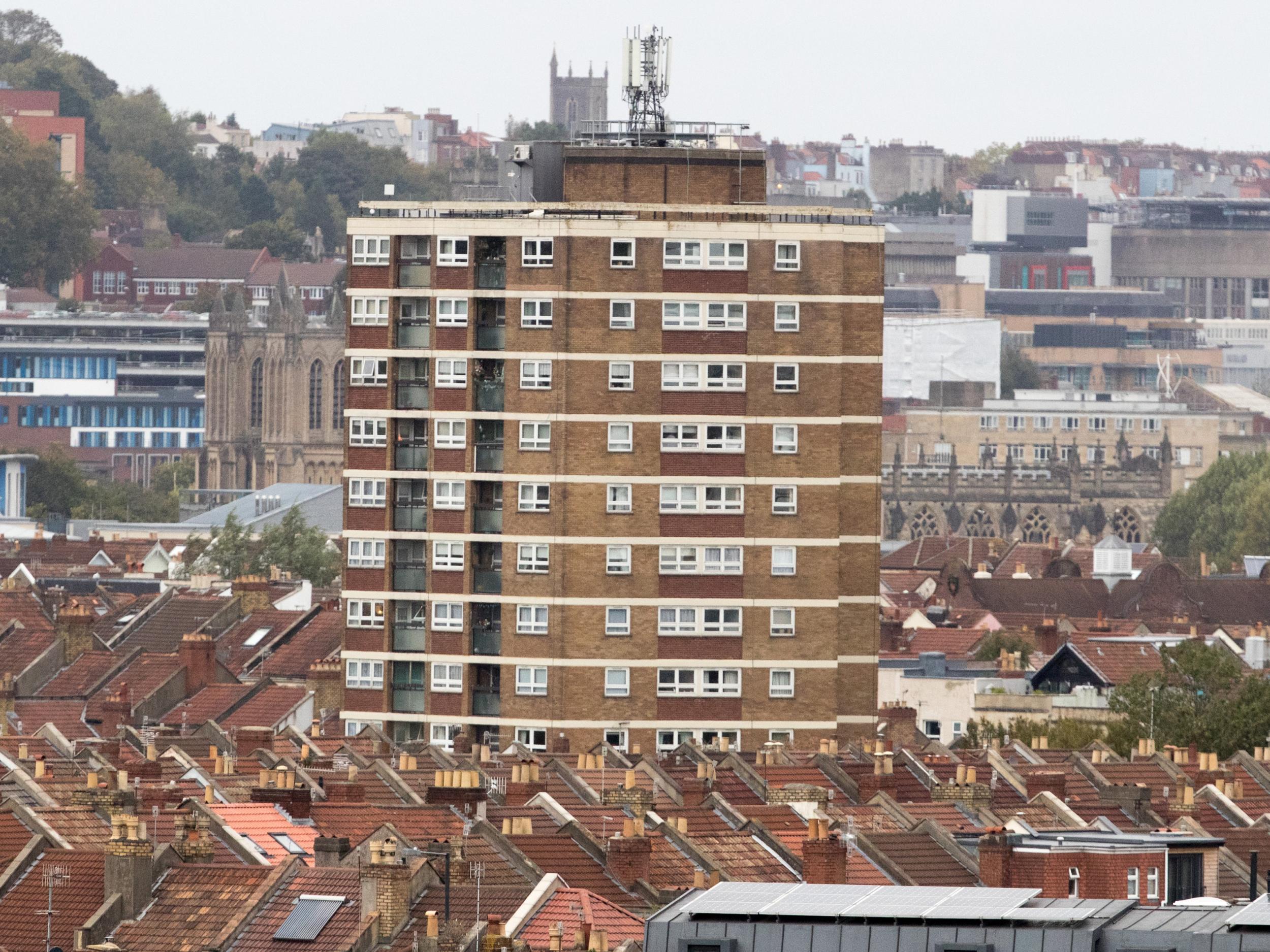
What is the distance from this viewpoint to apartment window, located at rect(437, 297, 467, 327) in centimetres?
10062

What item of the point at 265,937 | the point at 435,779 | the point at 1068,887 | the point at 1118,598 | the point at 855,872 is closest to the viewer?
the point at 265,937

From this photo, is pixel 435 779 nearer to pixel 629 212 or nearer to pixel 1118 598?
pixel 629 212

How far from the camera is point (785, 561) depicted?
9912 cm

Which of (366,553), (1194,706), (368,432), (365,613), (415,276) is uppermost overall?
(415,276)

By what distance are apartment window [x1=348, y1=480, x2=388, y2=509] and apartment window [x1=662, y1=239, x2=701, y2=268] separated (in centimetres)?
820

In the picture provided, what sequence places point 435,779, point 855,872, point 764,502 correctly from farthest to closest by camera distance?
point 764,502 < point 435,779 < point 855,872

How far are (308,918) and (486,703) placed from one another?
157 ft

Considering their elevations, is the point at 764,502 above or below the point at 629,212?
below

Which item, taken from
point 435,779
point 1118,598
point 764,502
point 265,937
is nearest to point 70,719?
point 764,502

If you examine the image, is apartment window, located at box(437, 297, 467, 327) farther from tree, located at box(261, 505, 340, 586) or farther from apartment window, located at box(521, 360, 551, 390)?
tree, located at box(261, 505, 340, 586)

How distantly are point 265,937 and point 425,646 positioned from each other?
49055 mm

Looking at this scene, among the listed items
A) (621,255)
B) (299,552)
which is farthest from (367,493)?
(299,552)

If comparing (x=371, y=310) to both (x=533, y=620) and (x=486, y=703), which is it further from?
(x=486, y=703)

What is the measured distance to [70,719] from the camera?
332ft
